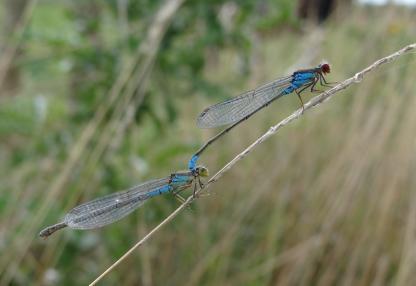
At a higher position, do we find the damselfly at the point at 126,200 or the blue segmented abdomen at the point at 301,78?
the blue segmented abdomen at the point at 301,78

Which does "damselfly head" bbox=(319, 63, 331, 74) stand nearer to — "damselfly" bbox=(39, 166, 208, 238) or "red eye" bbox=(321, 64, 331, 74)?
"red eye" bbox=(321, 64, 331, 74)

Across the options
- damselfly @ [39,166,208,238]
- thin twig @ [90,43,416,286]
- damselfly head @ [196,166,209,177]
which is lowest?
thin twig @ [90,43,416,286]

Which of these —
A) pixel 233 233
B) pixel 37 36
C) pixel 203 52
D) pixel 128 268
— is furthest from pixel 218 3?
pixel 128 268

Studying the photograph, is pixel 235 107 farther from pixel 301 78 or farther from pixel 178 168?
pixel 178 168

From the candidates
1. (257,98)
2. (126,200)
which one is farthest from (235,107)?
(126,200)

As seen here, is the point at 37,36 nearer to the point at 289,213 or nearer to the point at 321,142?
the point at 289,213

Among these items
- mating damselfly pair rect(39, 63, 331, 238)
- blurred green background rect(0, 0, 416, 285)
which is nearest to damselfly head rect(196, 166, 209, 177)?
mating damselfly pair rect(39, 63, 331, 238)

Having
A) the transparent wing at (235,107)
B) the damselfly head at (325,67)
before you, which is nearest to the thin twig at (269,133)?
the transparent wing at (235,107)

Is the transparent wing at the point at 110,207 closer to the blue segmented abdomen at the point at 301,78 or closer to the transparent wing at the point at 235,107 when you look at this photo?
the transparent wing at the point at 235,107
